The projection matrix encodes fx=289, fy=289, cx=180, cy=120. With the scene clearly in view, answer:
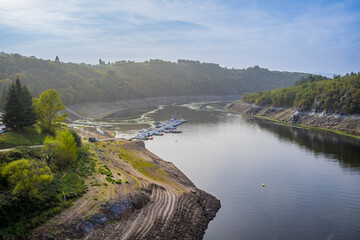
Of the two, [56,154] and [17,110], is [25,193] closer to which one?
[56,154]

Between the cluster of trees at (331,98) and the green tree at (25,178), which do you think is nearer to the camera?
the green tree at (25,178)

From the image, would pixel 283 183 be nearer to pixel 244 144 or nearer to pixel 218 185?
pixel 218 185

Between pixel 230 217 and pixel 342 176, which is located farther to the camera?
pixel 342 176

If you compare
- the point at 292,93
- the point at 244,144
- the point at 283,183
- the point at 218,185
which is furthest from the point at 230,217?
the point at 292,93

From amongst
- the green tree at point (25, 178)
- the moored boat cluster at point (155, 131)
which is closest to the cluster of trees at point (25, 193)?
the green tree at point (25, 178)

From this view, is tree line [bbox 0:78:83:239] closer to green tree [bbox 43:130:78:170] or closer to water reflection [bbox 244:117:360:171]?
green tree [bbox 43:130:78:170]

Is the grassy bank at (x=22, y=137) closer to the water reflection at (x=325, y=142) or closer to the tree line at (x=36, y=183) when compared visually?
the tree line at (x=36, y=183)

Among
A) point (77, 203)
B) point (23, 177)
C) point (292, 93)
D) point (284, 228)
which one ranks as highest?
point (292, 93)
